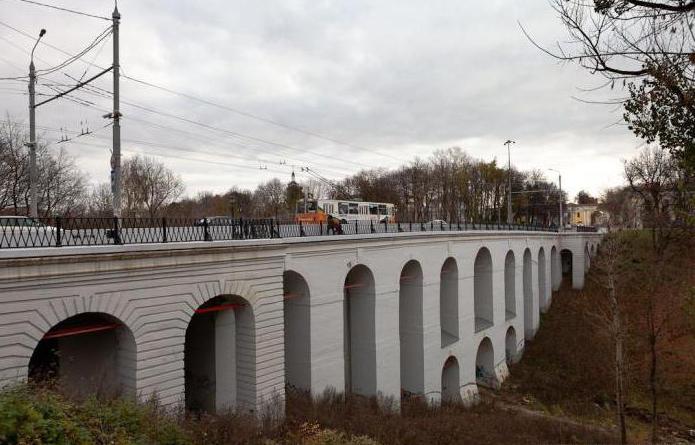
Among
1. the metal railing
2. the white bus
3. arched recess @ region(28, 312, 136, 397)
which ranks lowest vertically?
arched recess @ region(28, 312, 136, 397)

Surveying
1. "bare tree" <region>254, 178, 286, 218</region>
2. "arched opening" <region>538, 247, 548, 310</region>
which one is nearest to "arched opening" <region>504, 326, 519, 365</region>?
"arched opening" <region>538, 247, 548, 310</region>

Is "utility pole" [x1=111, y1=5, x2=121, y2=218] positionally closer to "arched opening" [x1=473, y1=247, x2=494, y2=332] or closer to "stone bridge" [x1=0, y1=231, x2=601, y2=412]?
"stone bridge" [x1=0, y1=231, x2=601, y2=412]

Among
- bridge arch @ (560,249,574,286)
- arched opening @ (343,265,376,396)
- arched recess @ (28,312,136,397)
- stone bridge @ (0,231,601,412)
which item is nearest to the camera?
stone bridge @ (0,231,601,412)

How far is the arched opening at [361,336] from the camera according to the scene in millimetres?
19844

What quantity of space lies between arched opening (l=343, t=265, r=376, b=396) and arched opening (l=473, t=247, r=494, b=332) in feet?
40.3

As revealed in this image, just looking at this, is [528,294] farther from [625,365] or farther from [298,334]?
[298,334]

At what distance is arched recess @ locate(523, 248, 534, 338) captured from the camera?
129 ft

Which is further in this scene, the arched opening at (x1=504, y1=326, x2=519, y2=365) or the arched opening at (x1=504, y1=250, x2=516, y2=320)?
the arched opening at (x1=504, y1=250, x2=516, y2=320)

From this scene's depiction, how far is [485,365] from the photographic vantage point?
3006 centimetres

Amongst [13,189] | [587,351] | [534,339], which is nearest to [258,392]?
[13,189]

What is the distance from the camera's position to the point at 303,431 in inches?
488

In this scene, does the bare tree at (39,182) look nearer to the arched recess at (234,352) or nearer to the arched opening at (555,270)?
the arched recess at (234,352)

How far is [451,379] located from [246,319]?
1596cm

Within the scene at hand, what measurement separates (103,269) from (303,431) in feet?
21.2
